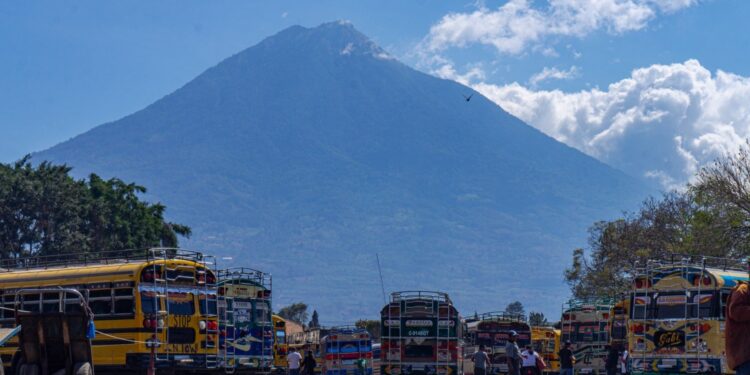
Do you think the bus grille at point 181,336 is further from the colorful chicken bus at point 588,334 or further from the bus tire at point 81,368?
the colorful chicken bus at point 588,334

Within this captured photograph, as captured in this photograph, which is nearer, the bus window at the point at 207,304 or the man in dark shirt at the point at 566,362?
the bus window at the point at 207,304

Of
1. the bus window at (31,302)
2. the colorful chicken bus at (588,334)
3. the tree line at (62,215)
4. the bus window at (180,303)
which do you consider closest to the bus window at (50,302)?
the bus window at (31,302)

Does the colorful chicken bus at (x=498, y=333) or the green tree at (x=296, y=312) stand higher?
the colorful chicken bus at (x=498, y=333)

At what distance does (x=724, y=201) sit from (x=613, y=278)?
1666 cm

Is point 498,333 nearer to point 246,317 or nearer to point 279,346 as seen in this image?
point 279,346

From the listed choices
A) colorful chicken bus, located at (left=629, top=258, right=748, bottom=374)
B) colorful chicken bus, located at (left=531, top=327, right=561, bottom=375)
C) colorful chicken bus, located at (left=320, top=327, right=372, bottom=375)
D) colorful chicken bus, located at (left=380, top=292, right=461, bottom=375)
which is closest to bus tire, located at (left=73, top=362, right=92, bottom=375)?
colorful chicken bus, located at (left=629, top=258, right=748, bottom=374)

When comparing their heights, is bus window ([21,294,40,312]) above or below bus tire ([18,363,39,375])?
above

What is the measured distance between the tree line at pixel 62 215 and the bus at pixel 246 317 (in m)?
31.2

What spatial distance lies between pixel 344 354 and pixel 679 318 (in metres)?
15.2

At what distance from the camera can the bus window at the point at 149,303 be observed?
95.9 feet

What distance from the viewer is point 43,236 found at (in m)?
Answer: 68.4

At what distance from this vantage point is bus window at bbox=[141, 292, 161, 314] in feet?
95.9

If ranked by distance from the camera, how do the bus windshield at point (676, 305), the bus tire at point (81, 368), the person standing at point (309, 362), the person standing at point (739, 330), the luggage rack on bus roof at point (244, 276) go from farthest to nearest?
the person standing at point (309, 362) → the luggage rack on bus roof at point (244, 276) → the bus windshield at point (676, 305) → the bus tire at point (81, 368) → the person standing at point (739, 330)

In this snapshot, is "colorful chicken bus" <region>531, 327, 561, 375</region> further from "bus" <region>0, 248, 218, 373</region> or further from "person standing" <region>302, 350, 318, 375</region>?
"bus" <region>0, 248, 218, 373</region>
